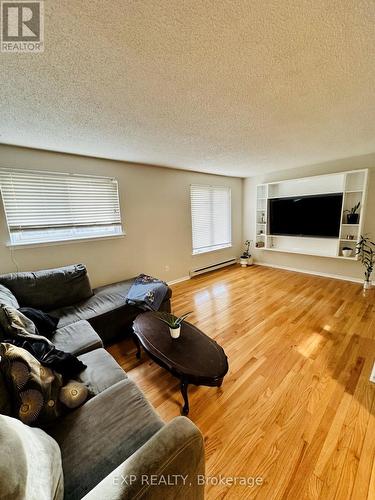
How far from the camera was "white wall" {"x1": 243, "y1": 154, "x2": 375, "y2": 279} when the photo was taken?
3410 mm

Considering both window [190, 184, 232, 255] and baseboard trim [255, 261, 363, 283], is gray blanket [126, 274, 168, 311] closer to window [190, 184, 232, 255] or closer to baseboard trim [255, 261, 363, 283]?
window [190, 184, 232, 255]

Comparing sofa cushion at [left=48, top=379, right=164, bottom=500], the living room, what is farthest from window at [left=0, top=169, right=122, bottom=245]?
sofa cushion at [left=48, top=379, right=164, bottom=500]

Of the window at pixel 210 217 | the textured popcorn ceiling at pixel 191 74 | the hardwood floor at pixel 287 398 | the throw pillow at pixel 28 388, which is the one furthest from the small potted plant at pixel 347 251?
the throw pillow at pixel 28 388

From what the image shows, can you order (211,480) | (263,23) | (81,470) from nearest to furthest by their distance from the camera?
(81,470) → (263,23) → (211,480)

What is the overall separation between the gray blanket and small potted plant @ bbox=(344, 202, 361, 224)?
3.54 m

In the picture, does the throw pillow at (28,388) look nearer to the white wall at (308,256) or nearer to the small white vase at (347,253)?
the small white vase at (347,253)

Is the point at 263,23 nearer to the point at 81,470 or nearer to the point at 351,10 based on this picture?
the point at 351,10

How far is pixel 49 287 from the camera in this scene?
2.13 meters

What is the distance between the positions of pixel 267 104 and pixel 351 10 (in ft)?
2.46

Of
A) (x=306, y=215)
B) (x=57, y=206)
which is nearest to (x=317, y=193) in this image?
(x=306, y=215)

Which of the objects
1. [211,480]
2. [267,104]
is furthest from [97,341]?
[267,104]

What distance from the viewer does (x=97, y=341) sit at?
1.61m

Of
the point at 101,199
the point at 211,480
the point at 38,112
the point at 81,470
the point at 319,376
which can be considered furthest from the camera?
the point at 101,199

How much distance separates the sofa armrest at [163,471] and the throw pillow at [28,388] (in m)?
0.51
